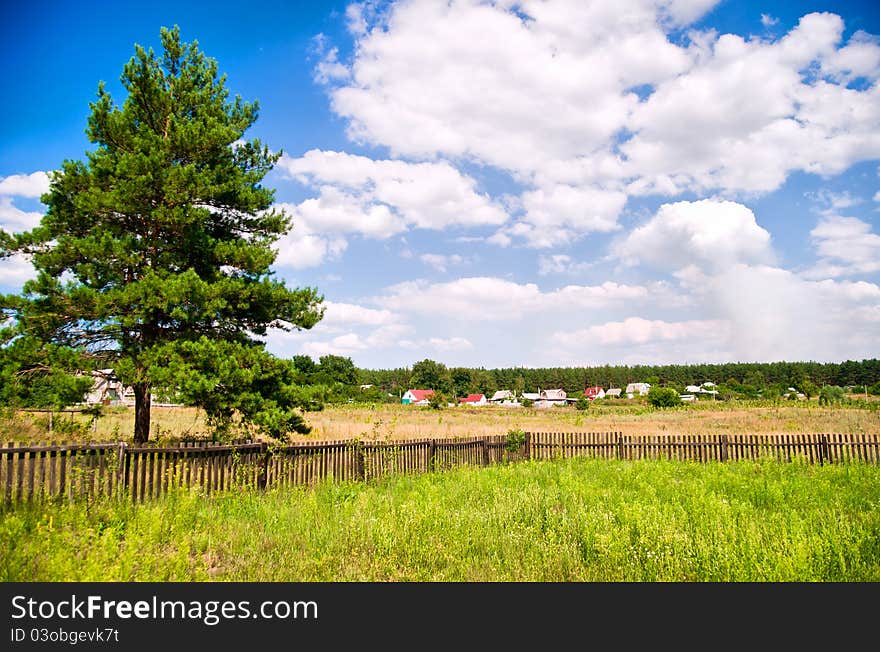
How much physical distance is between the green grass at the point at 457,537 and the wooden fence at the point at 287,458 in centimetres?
53

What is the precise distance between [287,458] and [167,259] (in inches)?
235

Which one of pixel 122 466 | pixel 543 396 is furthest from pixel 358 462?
pixel 543 396

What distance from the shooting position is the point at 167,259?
12750mm

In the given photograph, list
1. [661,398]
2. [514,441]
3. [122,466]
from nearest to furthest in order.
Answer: [122,466] → [514,441] → [661,398]

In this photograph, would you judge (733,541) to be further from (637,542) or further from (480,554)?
(480,554)

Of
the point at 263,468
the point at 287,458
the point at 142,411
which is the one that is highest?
the point at 142,411

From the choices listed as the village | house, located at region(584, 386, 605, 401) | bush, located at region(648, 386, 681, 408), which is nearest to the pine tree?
bush, located at region(648, 386, 681, 408)

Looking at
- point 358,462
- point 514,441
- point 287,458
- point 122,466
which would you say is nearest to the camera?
point 122,466

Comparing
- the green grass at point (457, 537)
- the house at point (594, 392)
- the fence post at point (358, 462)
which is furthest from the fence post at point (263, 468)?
the house at point (594, 392)

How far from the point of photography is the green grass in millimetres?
5312

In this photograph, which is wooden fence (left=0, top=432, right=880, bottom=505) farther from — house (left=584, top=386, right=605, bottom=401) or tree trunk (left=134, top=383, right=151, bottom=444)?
house (left=584, top=386, right=605, bottom=401)

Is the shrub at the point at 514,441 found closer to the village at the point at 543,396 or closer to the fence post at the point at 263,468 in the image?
the fence post at the point at 263,468

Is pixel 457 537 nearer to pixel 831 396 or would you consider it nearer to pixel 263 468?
pixel 263 468

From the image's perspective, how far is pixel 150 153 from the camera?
11.9 m
